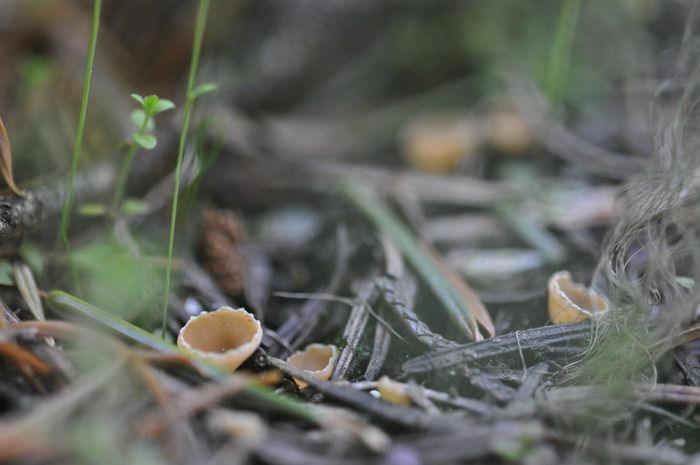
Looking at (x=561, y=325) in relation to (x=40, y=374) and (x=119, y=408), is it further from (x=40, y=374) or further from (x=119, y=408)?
(x=40, y=374)

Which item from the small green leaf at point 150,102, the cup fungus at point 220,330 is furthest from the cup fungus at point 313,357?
the small green leaf at point 150,102

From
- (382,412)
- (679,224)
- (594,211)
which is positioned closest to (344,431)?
(382,412)

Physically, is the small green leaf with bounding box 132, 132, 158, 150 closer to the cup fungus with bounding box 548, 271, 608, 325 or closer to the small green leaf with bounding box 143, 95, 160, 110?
the small green leaf with bounding box 143, 95, 160, 110

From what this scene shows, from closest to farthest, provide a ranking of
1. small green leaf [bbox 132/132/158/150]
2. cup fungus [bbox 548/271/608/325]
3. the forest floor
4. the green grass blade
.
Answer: the forest floor
small green leaf [bbox 132/132/158/150]
cup fungus [bbox 548/271/608/325]
the green grass blade

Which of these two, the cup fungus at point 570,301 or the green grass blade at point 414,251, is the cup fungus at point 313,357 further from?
the cup fungus at point 570,301

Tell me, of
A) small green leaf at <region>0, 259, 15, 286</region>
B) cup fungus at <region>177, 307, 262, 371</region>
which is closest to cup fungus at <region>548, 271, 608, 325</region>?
cup fungus at <region>177, 307, 262, 371</region>

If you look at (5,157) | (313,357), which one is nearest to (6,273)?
(5,157)
